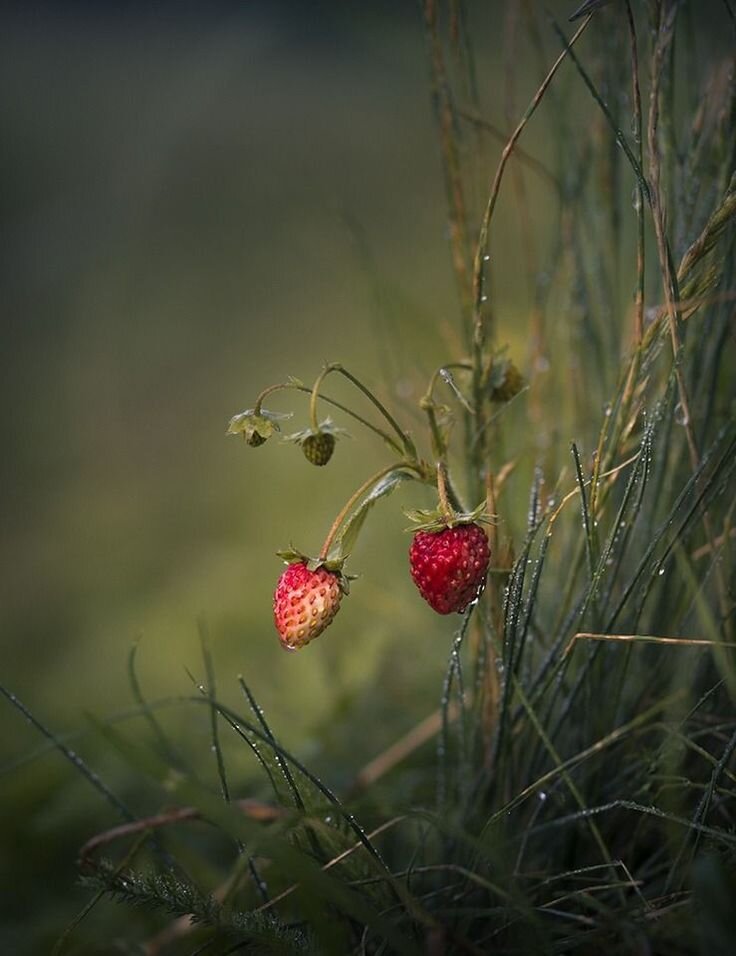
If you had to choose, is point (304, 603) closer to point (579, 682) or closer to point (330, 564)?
point (330, 564)

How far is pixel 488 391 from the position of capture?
1.99 ft

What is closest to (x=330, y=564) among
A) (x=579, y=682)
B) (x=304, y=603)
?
(x=304, y=603)

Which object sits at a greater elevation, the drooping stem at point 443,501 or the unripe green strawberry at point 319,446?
the unripe green strawberry at point 319,446

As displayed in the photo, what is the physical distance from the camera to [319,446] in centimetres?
54

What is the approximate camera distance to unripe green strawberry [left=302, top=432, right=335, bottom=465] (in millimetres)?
541

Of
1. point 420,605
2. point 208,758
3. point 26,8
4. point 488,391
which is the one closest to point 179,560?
point 420,605

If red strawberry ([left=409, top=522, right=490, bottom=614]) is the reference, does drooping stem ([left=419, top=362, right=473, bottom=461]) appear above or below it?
above

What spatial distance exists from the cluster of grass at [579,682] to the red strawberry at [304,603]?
0.15 feet

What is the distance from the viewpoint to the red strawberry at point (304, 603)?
512mm

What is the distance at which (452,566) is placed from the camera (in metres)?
0.51

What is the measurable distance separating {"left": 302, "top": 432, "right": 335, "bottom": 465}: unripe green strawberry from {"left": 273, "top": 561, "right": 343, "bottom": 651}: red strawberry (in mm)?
57

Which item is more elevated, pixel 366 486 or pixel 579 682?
pixel 366 486

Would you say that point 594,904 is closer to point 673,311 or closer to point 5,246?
point 673,311

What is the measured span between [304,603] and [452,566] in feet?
0.25
